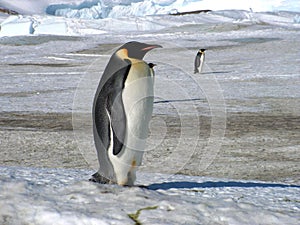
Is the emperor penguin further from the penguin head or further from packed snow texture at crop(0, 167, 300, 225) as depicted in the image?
packed snow texture at crop(0, 167, 300, 225)

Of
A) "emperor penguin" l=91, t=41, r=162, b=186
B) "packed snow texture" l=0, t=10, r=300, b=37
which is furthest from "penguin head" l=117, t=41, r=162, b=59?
"packed snow texture" l=0, t=10, r=300, b=37

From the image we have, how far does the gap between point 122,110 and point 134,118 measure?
10 centimetres

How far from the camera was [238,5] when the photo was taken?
59344 millimetres

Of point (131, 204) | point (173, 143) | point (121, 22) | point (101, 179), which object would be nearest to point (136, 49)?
point (101, 179)

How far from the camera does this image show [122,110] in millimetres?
4262

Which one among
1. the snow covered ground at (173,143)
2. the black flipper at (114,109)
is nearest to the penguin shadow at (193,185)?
the snow covered ground at (173,143)

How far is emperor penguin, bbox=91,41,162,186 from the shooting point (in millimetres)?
4234

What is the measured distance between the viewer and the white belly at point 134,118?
14.0ft

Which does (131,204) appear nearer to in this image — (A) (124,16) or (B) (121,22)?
(B) (121,22)

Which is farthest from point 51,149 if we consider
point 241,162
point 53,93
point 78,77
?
point 78,77

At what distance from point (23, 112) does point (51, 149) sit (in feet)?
13.4

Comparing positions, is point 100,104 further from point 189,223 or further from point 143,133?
point 189,223

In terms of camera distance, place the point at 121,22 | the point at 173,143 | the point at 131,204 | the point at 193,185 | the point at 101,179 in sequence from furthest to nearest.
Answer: the point at 121,22 → the point at 173,143 → the point at 193,185 → the point at 101,179 → the point at 131,204

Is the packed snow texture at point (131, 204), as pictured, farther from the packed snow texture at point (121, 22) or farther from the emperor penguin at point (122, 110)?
Answer: the packed snow texture at point (121, 22)
